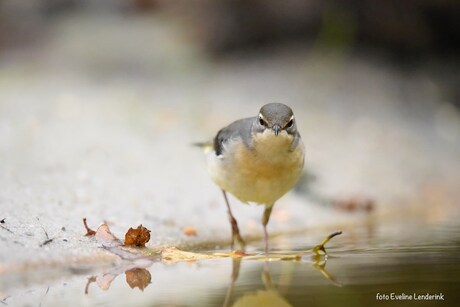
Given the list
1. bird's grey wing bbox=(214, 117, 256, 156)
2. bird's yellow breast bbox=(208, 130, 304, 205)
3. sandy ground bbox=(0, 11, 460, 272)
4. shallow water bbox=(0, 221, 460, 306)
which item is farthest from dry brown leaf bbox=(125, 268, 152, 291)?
bird's grey wing bbox=(214, 117, 256, 156)

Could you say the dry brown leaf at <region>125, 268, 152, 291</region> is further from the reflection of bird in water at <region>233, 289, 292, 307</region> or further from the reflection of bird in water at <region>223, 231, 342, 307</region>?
the reflection of bird in water at <region>233, 289, 292, 307</region>

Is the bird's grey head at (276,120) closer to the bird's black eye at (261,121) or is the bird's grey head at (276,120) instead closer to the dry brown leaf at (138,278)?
the bird's black eye at (261,121)

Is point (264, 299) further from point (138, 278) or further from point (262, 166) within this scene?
point (262, 166)

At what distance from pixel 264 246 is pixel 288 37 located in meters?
6.79

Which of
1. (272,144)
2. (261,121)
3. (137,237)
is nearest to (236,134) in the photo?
(261,121)

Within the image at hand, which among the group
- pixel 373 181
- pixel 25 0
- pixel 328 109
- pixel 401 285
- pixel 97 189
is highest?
pixel 25 0

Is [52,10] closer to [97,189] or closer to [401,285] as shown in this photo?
[97,189]

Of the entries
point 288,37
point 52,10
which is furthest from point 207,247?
point 52,10

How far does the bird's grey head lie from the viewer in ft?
20.6

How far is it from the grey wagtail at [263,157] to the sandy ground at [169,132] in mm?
656

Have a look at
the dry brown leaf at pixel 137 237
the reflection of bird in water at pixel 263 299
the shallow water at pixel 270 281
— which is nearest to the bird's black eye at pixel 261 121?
the shallow water at pixel 270 281

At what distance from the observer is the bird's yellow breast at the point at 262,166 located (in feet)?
20.8

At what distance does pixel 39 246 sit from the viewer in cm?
537

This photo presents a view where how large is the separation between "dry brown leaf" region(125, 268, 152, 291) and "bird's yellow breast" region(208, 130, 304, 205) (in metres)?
1.43
